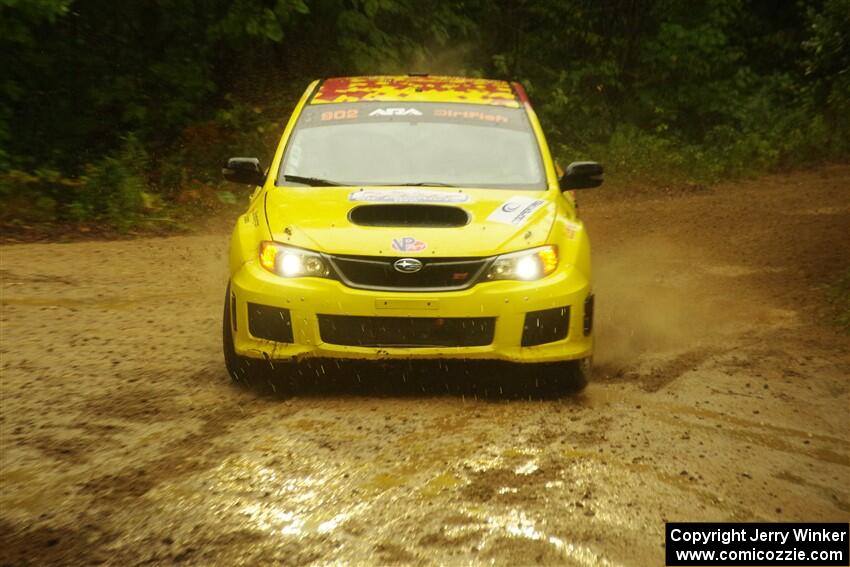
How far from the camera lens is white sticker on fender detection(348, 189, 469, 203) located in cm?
691

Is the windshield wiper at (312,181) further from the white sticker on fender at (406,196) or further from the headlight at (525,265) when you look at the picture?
the headlight at (525,265)

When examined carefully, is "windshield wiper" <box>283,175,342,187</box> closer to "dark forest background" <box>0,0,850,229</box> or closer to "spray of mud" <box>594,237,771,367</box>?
"spray of mud" <box>594,237,771,367</box>

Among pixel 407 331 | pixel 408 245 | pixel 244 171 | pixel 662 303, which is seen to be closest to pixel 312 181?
pixel 244 171

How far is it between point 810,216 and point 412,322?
9802mm

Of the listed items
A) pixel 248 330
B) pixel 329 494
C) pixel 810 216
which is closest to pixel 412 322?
pixel 248 330

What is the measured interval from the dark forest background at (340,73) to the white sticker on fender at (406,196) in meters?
5.63

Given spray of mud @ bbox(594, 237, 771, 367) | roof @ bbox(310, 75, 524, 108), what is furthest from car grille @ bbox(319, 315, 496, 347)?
roof @ bbox(310, 75, 524, 108)

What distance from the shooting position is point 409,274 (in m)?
6.48

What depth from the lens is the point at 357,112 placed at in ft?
26.6

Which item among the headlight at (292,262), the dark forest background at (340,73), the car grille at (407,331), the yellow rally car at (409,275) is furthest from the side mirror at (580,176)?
the dark forest background at (340,73)

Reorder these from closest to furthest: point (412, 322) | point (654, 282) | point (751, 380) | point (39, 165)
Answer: point (412, 322), point (751, 380), point (654, 282), point (39, 165)

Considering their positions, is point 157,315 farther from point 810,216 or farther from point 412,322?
point 810,216

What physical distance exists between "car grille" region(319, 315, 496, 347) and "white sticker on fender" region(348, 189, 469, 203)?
783mm

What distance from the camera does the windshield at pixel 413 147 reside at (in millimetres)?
7496
